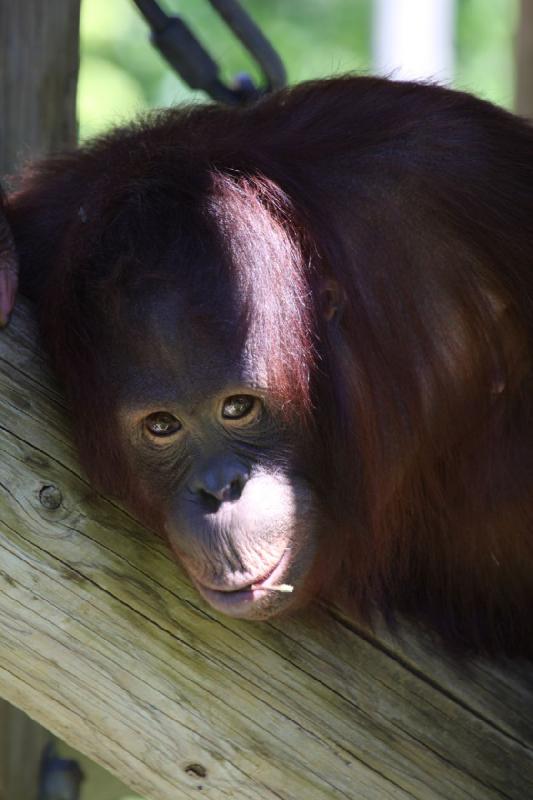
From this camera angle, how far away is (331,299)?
375cm

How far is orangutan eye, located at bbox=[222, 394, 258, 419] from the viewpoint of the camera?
3.59 m

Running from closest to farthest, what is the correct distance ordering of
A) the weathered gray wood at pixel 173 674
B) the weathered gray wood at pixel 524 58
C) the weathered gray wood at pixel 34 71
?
the weathered gray wood at pixel 173 674 < the weathered gray wood at pixel 34 71 < the weathered gray wood at pixel 524 58

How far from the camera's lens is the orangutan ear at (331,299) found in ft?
12.2

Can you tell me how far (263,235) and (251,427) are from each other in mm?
515

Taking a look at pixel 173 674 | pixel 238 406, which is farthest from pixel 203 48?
pixel 173 674

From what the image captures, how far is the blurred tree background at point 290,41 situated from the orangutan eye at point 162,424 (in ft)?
35.8

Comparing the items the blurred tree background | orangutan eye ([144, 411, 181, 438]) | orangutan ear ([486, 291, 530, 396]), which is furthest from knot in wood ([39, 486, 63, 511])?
the blurred tree background

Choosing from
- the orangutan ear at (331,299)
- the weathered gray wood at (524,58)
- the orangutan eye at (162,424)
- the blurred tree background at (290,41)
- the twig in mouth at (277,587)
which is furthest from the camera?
the blurred tree background at (290,41)

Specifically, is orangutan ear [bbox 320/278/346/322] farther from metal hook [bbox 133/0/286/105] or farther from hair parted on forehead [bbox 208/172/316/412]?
metal hook [bbox 133/0/286/105]

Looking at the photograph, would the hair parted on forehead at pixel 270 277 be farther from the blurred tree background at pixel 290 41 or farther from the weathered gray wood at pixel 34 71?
the blurred tree background at pixel 290 41

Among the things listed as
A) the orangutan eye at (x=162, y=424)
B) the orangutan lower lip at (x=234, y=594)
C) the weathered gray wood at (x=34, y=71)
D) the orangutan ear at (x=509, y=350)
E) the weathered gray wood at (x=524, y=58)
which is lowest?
the weathered gray wood at (x=524, y=58)

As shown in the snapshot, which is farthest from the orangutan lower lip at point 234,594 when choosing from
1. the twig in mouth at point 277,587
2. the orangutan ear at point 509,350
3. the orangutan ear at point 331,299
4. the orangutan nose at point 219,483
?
the orangutan ear at point 509,350

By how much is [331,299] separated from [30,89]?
137 centimetres

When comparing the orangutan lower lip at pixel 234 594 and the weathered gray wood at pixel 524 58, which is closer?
the orangutan lower lip at pixel 234 594
